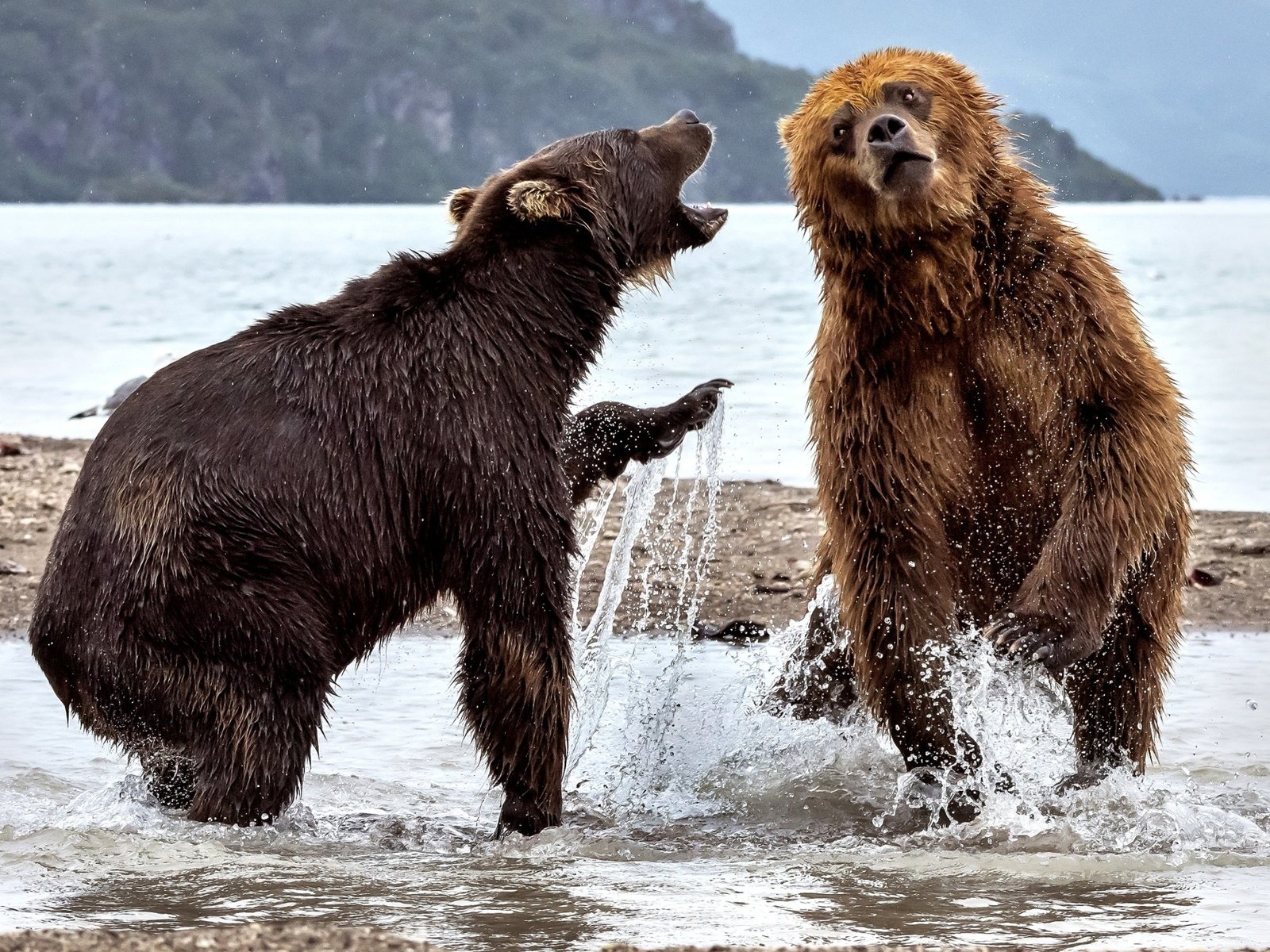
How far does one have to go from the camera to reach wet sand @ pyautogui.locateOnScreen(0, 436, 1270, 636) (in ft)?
26.5

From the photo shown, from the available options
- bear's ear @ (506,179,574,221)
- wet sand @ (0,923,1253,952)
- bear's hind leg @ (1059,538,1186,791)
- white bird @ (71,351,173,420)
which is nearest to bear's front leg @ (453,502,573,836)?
bear's ear @ (506,179,574,221)

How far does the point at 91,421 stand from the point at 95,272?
3020 centimetres

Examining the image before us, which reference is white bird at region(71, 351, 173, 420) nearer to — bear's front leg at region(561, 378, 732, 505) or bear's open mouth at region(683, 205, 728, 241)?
bear's front leg at region(561, 378, 732, 505)

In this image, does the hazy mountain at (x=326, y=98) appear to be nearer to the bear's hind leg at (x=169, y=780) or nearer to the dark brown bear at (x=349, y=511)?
the dark brown bear at (x=349, y=511)

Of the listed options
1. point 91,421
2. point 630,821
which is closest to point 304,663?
point 630,821

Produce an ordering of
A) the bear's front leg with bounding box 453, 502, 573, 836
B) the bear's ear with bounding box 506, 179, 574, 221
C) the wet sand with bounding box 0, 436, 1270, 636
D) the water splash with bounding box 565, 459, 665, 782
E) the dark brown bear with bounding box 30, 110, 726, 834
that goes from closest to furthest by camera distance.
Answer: the dark brown bear with bounding box 30, 110, 726, 834 < the bear's front leg with bounding box 453, 502, 573, 836 < the bear's ear with bounding box 506, 179, 574, 221 < the water splash with bounding box 565, 459, 665, 782 < the wet sand with bounding box 0, 436, 1270, 636

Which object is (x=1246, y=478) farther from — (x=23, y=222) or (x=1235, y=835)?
(x=23, y=222)

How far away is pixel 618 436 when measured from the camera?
5820mm

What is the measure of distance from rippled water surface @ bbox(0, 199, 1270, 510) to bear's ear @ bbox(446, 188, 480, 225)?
4.9 inches

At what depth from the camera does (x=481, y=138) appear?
124312 millimetres

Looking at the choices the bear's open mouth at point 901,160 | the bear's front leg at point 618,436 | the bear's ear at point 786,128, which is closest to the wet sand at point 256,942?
the bear's open mouth at point 901,160

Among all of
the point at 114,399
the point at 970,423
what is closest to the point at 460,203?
the point at 970,423

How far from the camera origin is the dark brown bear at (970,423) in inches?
192

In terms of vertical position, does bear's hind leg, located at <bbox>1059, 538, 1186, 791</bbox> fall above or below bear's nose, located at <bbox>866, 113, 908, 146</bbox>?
below
